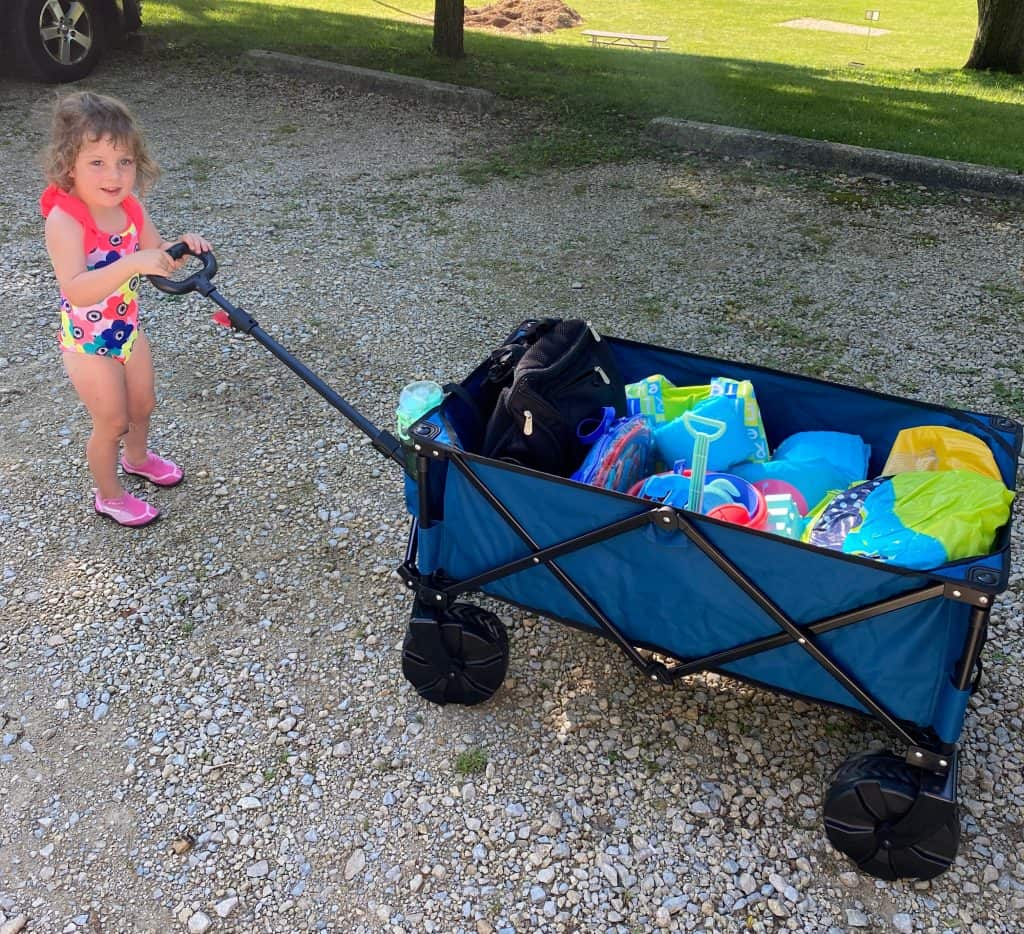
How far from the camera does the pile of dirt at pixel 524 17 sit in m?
14.5

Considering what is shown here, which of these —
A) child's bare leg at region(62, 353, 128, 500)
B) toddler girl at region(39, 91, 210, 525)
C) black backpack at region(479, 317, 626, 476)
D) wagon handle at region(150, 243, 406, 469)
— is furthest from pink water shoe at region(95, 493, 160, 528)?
black backpack at region(479, 317, 626, 476)

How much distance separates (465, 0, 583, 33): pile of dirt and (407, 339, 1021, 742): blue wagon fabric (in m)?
12.9

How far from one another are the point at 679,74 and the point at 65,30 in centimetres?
599

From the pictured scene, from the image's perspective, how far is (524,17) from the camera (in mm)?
15016

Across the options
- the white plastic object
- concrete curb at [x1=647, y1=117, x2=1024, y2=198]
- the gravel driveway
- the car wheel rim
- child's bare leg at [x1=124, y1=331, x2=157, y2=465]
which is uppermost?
the car wheel rim

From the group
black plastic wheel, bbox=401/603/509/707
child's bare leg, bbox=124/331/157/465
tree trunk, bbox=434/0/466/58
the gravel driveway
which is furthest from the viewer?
tree trunk, bbox=434/0/466/58

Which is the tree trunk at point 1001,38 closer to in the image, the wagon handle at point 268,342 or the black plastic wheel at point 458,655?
the wagon handle at point 268,342

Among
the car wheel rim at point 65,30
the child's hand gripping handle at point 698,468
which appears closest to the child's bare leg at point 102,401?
the child's hand gripping handle at point 698,468

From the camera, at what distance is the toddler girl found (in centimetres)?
278

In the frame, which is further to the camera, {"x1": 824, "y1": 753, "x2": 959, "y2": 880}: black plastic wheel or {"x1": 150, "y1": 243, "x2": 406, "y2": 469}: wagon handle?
{"x1": 150, "y1": 243, "x2": 406, "y2": 469}: wagon handle

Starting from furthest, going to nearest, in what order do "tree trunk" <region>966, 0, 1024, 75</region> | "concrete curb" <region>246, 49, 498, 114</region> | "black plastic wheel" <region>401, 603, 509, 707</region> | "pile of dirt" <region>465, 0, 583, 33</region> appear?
"pile of dirt" <region>465, 0, 583, 33</region> → "tree trunk" <region>966, 0, 1024, 75</region> → "concrete curb" <region>246, 49, 498, 114</region> → "black plastic wheel" <region>401, 603, 509, 707</region>

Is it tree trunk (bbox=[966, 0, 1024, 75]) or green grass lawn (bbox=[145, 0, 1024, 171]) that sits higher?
tree trunk (bbox=[966, 0, 1024, 75])

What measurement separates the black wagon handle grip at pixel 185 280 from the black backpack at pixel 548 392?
87 centimetres

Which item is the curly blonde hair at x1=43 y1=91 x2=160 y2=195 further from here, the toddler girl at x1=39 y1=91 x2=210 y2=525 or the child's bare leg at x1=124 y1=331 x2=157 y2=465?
the child's bare leg at x1=124 y1=331 x2=157 y2=465
